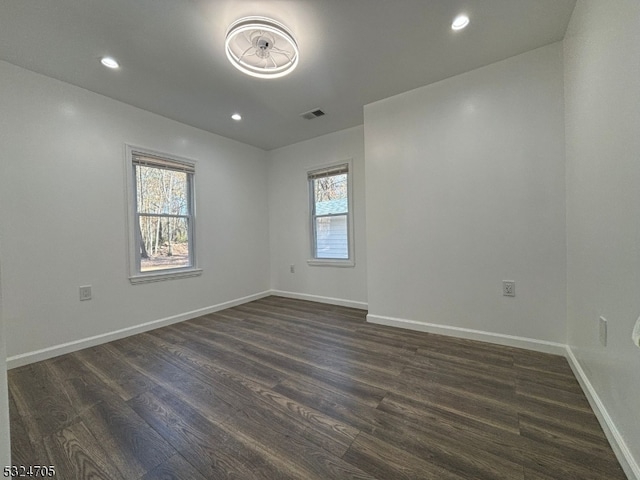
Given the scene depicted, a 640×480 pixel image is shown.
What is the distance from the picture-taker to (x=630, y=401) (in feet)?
3.62

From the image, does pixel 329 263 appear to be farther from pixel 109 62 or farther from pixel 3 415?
pixel 3 415

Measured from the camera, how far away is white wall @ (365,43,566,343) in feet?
7.00

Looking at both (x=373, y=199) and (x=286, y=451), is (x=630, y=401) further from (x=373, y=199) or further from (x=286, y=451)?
(x=373, y=199)

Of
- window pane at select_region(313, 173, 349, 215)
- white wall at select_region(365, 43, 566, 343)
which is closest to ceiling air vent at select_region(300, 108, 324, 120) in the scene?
white wall at select_region(365, 43, 566, 343)

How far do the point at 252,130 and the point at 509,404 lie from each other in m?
3.98

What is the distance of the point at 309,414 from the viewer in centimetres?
149

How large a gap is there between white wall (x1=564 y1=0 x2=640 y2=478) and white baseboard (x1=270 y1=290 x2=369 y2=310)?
7.42ft

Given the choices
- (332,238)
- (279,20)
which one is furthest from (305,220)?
(279,20)

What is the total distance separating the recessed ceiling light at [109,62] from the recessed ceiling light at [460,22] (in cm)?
275

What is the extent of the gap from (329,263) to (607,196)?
10.0ft

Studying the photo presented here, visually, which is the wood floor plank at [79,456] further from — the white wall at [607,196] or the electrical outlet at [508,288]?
the electrical outlet at [508,288]

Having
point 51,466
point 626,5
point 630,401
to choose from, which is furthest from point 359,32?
point 51,466

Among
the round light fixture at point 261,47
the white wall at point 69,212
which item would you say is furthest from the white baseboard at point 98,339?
the round light fixture at point 261,47

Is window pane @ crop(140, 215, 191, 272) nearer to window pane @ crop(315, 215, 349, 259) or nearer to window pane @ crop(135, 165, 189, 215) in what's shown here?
window pane @ crop(135, 165, 189, 215)
